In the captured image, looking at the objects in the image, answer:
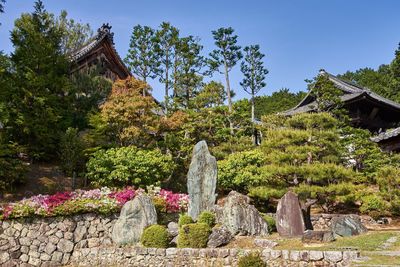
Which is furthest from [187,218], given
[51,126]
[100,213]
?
[51,126]

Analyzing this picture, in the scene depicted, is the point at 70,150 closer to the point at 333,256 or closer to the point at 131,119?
the point at 131,119

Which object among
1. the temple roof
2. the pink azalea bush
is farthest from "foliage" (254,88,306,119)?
the pink azalea bush

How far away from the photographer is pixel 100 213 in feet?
45.1

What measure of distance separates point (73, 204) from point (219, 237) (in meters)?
5.69

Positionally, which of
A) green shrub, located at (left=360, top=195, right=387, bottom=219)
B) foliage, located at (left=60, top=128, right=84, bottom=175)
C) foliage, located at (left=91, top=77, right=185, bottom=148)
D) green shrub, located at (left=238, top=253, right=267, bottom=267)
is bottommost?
green shrub, located at (left=238, top=253, right=267, bottom=267)

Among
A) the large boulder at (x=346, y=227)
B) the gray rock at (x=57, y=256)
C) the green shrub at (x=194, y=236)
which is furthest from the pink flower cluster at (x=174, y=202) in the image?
the large boulder at (x=346, y=227)

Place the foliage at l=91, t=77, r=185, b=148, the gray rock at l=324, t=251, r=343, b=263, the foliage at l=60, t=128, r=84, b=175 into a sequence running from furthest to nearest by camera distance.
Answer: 1. the foliage at l=60, t=128, r=84, b=175
2. the foliage at l=91, t=77, r=185, b=148
3. the gray rock at l=324, t=251, r=343, b=263

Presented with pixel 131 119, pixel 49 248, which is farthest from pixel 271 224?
pixel 131 119

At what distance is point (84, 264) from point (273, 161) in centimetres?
843

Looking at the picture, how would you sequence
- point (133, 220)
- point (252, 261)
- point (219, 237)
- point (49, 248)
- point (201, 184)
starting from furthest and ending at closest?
1. point (201, 184)
2. point (49, 248)
3. point (133, 220)
4. point (219, 237)
5. point (252, 261)

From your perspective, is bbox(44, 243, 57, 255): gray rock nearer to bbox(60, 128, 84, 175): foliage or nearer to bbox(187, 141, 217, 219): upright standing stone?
bbox(187, 141, 217, 219): upright standing stone

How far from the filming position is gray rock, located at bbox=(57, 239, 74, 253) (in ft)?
42.9

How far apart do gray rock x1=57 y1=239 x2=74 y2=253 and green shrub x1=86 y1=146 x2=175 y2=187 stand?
3.54 m

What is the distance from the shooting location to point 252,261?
879 cm
